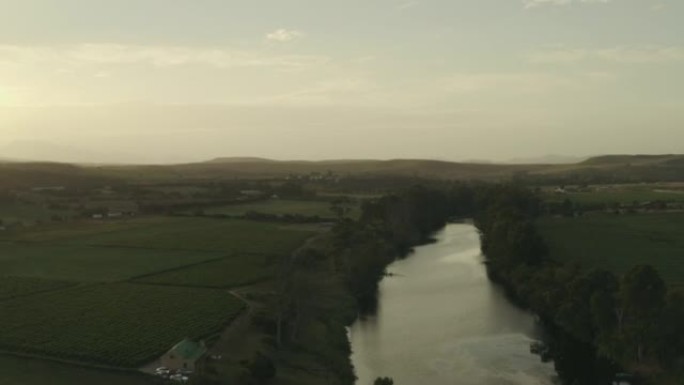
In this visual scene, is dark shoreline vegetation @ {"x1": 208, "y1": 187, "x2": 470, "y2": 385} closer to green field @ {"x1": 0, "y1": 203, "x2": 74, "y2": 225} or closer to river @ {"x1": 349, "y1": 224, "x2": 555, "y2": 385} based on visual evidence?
river @ {"x1": 349, "y1": 224, "x2": 555, "y2": 385}

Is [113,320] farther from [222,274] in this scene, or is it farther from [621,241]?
[621,241]

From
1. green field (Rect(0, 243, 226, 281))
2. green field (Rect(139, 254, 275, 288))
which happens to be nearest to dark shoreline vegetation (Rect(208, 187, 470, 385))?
green field (Rect(139, 254, 275, 288))

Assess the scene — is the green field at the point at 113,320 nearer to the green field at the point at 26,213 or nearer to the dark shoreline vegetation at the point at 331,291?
Result: the dark shoreline vegetation at the point at 331,291

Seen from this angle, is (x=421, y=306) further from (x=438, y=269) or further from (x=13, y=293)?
(x=13, y=293)

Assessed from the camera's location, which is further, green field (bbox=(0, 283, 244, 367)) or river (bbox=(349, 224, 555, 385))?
river (bbox=(349, 224, 555, 385))

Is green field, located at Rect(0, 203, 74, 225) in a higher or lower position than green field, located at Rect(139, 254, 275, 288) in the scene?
higher

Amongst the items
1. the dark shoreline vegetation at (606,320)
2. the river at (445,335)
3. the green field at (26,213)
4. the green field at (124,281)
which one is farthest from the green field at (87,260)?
the dark shoreline vegetation at (606,320)
